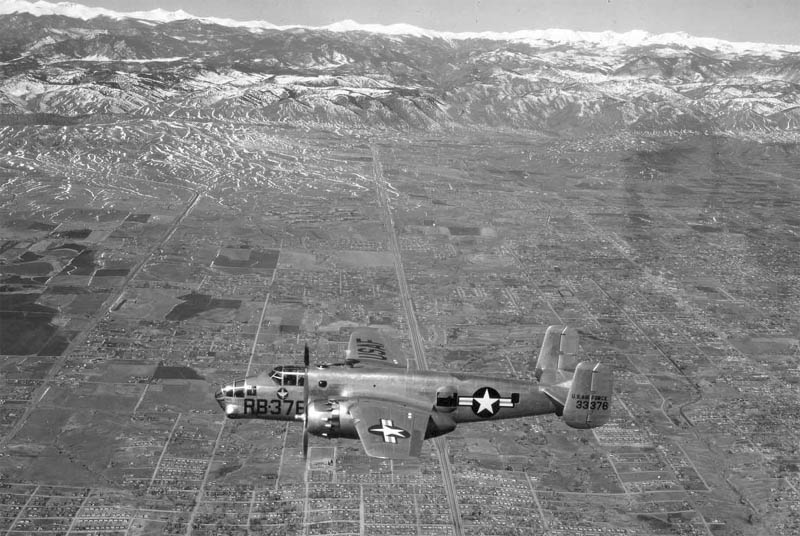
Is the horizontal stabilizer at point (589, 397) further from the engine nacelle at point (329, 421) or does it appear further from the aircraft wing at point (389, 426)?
the engine nacelle at point (329, 421)

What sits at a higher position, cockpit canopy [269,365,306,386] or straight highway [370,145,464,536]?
cockpit canopy [269,365,306,386]

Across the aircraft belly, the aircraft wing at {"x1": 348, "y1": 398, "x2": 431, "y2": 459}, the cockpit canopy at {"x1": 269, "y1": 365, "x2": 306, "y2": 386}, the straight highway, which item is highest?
the cockpit canopy at {"x1": 269, "y1": 365, "x2": 306, "y2": 386}

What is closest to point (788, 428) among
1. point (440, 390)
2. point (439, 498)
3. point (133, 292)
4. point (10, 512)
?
point (439, 498)

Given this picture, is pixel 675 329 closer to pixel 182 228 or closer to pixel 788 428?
pixel 788 428

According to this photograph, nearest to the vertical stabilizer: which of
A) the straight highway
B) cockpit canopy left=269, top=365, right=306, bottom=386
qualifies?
the straight highway

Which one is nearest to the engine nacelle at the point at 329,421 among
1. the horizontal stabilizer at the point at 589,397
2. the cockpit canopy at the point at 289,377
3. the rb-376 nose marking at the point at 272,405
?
the cockpit canopy at the point at 289,377

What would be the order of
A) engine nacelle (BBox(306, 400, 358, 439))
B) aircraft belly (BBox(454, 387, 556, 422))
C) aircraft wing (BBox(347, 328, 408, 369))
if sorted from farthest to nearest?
aircraft wing (BBox(347, 328, 408, 369)) → aircraft belly (BBox(454, 387, 556, 422)) → engine nacelle (BBox(306, 400, 358, 439))

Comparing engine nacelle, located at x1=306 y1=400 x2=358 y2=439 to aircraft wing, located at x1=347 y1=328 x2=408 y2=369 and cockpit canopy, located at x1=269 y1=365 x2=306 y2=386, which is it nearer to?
cockpit canopy, located at x1=269 y1=365 x2=306 y2=386

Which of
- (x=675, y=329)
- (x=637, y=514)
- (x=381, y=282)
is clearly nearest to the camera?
(x=637, y=514)

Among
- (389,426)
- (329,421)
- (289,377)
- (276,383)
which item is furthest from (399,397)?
(276,383)
